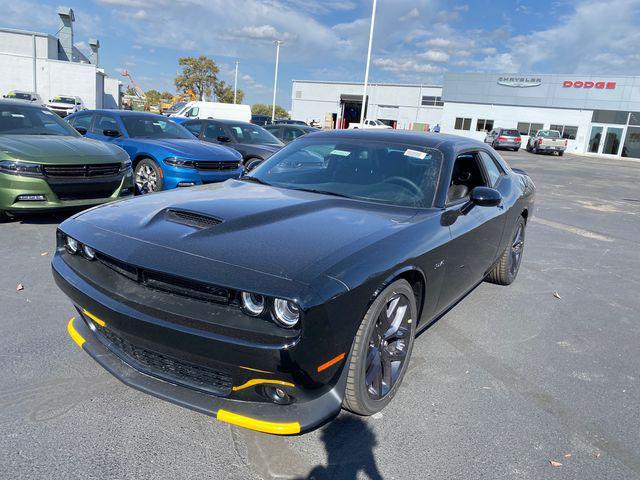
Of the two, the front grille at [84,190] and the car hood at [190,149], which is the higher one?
the car hood at [190,149]

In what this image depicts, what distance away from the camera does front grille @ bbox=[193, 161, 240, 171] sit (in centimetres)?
772

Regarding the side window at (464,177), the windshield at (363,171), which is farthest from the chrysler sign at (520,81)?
the windshield at (363,171)

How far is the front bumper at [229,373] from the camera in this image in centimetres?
202

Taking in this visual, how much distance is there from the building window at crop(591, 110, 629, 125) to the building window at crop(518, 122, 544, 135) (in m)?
4.31

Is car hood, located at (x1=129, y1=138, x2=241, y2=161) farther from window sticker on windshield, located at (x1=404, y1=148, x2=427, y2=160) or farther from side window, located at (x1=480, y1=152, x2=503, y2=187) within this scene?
window sticker on windshield, located at (x1=404, y1=148, x2=427, y2=160)

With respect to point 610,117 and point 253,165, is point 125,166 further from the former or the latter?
point 610,117

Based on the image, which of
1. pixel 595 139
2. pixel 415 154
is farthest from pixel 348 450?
pixel 595 139

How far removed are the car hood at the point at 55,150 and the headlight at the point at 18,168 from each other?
0.06m

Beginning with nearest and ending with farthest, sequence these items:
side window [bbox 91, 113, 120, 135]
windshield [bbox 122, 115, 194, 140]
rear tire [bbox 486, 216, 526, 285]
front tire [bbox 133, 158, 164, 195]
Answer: rear tire [bbox 486, 216, 526, 285] → front tire [bbox 133, 158, 164, 195] → windshield [bbox 122, 115, 194, 140] → side window [bbox 91, 113, 120, 135]

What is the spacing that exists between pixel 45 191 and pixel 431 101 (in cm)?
5700

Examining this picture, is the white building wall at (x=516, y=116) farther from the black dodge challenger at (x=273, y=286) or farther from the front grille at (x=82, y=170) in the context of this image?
the black dodge challenger at (x=273, y=286)

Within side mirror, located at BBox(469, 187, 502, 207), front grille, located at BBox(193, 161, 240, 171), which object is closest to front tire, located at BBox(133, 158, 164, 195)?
front grille, located at BBox(193, 161, 240, 171)

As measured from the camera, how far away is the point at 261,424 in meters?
2.06

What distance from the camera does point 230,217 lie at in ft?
8.86
